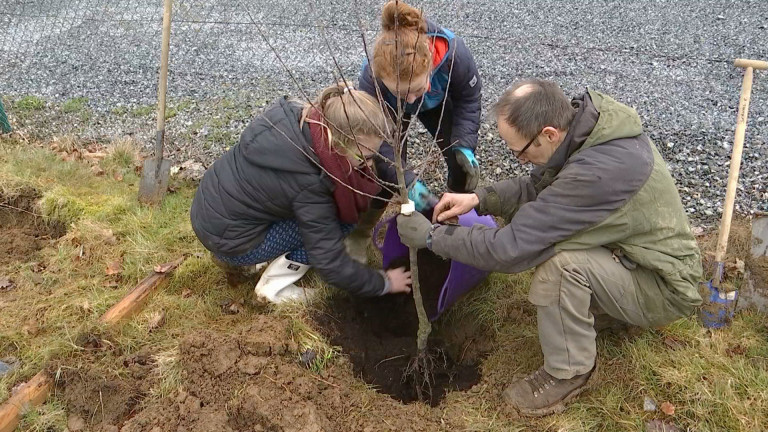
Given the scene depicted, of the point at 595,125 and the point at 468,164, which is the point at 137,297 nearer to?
the point at 468,164

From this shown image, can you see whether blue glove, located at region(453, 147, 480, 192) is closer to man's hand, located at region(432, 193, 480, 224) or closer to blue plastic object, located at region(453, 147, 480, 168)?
blue plastic object, located at region(453, 147, 480, 168)

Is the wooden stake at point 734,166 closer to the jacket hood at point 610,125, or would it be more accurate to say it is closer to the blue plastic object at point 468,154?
the jacket hood at point 610,125

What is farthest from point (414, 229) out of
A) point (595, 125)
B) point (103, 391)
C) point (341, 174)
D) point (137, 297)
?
point (137, 297)

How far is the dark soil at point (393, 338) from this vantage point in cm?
286

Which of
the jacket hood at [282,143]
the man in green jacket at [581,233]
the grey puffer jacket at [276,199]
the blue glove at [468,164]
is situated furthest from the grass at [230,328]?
the jacket hood at [282,143]

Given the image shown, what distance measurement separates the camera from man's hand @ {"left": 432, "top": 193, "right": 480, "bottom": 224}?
8.79ft

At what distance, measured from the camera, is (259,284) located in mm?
3104

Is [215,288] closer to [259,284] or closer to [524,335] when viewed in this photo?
[259,284]

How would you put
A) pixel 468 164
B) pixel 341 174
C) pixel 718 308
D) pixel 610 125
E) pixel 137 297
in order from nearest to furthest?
1. pixel 610 125
2. pixel 341 174
3. pixel 718 308
4. pixel 137 297
5. pixel 468 164

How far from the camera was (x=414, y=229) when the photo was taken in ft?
7.88

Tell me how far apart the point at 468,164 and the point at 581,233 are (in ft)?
4.17

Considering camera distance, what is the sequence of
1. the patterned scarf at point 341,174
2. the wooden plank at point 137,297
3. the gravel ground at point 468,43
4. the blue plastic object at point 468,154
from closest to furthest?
1. the patterned scarf at point 341,174
2. the wooden plank at point 137,297
3. the blue plastic object at point 468,154
4. the gravel ground at point 468,43

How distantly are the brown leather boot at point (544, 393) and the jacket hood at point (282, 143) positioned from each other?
131 cm

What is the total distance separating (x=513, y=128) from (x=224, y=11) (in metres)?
6.23
